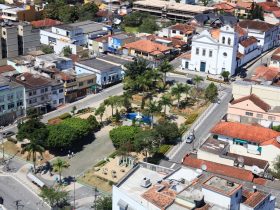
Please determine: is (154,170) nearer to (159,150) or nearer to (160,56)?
(159,150)

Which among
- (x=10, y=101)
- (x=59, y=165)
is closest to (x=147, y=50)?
(x=10, y=101)

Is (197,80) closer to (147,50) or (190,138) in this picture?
(190,138)

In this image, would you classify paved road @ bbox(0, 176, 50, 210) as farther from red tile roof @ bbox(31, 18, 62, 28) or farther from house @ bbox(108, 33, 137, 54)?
red tile roof @ bbox(31, 18, 62, 28)

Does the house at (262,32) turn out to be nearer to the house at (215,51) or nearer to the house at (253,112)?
the house at (215,51)

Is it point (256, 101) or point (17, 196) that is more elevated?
point (256, 101)

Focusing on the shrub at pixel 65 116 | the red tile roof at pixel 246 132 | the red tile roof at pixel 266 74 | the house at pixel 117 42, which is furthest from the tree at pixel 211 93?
the house at pixel 117 42

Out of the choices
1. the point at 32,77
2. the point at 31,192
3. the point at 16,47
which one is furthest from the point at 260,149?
the point at 16,47
